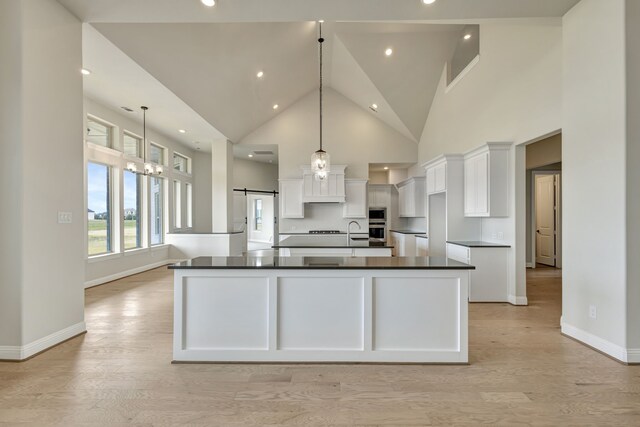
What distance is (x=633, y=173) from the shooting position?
8.62ft

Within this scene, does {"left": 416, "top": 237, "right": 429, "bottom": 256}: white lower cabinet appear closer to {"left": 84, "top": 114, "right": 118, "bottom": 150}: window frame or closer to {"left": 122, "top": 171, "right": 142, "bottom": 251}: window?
{"left": 122, "top": 171, "right": 142, "bottom": 251}: window

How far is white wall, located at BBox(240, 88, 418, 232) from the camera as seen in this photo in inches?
321

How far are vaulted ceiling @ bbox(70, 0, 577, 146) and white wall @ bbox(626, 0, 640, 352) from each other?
69cm

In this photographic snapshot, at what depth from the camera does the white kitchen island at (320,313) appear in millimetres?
2586

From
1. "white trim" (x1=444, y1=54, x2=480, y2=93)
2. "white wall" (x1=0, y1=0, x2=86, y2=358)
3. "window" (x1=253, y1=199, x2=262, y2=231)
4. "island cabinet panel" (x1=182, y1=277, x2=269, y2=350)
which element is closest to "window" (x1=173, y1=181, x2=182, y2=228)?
"window" (x1=253, y1=199, x2=262, y2=231)

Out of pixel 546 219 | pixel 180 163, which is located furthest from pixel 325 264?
pixel 180 163

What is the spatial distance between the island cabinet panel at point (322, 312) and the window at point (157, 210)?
593cm

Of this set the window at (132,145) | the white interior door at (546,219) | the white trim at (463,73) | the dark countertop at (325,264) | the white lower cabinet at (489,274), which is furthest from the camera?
the white interior door at (546,219)

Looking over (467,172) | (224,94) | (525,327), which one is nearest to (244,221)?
(224,94)

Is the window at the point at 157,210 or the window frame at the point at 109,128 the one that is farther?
the window at the point at 157,210

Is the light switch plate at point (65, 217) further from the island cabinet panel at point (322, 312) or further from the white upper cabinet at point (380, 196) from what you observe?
the white upper cabinet at point (380, 196)

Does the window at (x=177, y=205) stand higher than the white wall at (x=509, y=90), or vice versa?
the white wall at (x=509, y=90)

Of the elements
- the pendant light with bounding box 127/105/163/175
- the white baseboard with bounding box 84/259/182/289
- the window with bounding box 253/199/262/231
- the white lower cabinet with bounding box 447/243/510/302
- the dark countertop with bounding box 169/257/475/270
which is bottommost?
the white baseboard with bounding box 84/259/182/289

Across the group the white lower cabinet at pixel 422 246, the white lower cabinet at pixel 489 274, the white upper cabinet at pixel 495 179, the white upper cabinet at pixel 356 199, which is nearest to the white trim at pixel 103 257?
the white upper cabinet at pixel 356 199
